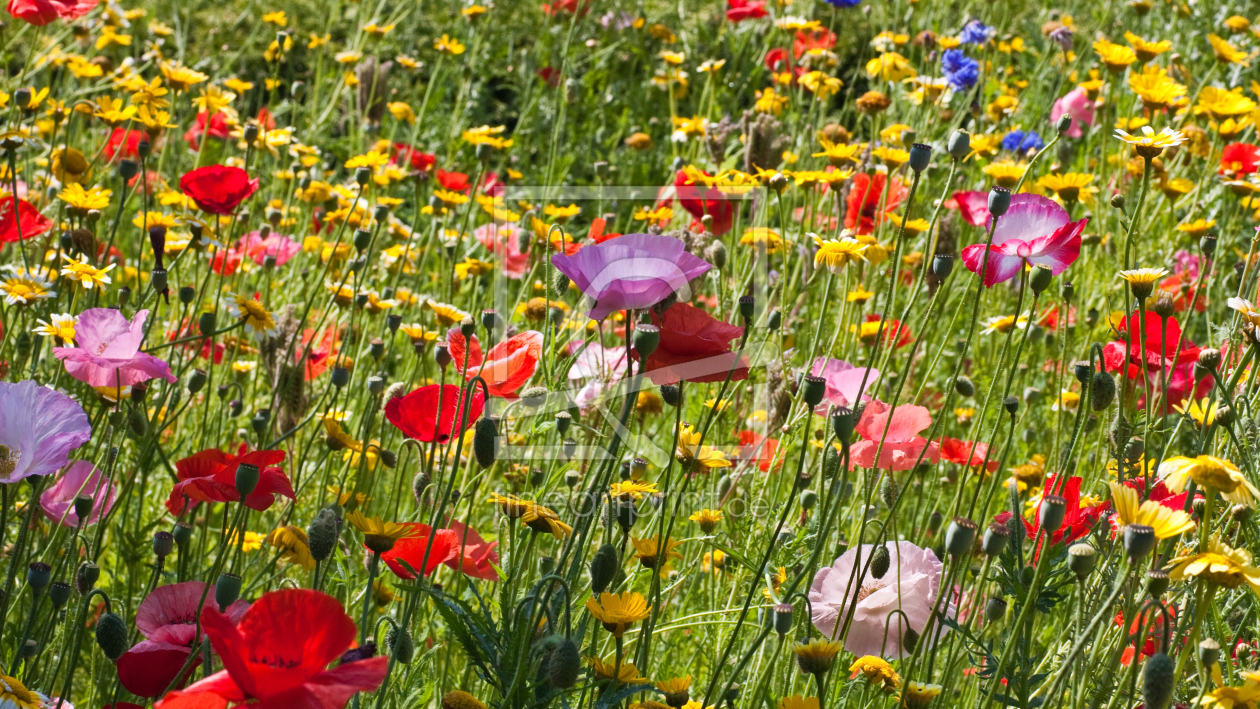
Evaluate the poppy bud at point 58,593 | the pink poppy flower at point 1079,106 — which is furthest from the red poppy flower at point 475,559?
the pink poppy flower at point 1079,106

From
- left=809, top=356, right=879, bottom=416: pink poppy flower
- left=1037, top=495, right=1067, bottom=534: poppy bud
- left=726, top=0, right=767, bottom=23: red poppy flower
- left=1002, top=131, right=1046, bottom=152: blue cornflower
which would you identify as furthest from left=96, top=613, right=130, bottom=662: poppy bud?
left=726, top=0, right=767, bottom=23: red poppy flower

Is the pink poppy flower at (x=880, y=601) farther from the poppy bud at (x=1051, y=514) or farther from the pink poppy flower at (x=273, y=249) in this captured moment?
Answer: the pink poppy flower at (x=273, y=249)

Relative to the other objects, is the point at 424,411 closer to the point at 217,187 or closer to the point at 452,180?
the point at 217,187

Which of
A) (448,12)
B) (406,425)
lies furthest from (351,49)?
(406,425)

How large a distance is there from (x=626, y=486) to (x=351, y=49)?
2961mm

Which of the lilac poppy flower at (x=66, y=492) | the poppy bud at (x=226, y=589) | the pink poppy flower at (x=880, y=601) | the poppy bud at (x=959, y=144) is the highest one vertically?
the poppy bud at (x=959, y=144)

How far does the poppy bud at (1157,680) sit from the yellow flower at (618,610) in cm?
39

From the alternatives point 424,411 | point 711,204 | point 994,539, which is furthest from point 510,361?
point 711,204

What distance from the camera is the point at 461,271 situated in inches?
77.6

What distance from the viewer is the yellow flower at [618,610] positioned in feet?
3.04

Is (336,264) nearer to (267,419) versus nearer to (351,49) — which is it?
(267,419)

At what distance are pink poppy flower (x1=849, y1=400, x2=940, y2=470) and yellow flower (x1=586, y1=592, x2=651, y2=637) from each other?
0.40m

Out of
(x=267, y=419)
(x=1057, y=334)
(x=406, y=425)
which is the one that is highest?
(x=406, y=425)

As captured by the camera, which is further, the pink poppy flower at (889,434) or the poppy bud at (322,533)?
the pink poppy flower at (889,434)
